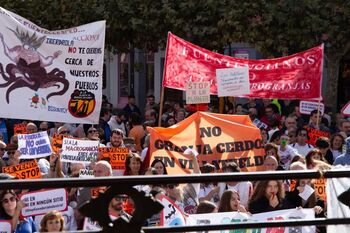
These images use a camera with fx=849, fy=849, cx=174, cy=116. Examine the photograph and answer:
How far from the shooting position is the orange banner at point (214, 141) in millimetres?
10078

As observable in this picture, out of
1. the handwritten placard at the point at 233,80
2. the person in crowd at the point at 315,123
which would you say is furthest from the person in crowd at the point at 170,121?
the person in crowd at the point at 315,123

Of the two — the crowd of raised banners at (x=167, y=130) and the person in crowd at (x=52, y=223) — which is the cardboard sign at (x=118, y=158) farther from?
the person in crowd at (x=52, y=223)

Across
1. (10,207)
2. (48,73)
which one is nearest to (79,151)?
(48,73)

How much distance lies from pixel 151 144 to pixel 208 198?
1846mm

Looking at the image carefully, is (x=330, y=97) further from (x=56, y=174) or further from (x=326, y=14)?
(x=56, y=174)

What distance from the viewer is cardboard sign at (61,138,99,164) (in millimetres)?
10867

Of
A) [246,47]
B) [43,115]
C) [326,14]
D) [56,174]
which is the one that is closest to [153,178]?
[56,174]

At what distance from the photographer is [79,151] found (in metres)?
10.9

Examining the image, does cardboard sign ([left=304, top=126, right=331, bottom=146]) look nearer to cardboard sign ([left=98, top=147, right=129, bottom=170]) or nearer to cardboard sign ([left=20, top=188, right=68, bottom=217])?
cardboard sign ([left=98, top=147, right=129, bottom=170])

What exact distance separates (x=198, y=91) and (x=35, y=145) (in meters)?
3.14

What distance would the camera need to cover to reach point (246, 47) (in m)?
25.7

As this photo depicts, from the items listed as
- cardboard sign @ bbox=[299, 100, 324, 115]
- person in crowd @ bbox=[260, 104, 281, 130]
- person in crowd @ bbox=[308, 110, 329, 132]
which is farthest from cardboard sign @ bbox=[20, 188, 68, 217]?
cardboard sign @ bbox=[299, 100, 324, 115]

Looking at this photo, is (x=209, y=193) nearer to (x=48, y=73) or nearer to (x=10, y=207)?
(x=10, y=207)

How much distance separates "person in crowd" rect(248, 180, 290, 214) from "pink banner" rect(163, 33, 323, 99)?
5.61 m
